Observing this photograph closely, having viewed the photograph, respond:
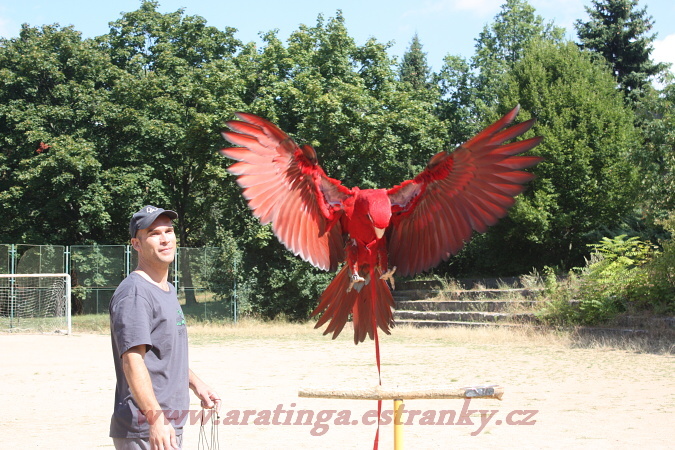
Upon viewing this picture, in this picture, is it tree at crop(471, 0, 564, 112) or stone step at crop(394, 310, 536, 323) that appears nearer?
stone step at crop(394, 310, 536, 323)

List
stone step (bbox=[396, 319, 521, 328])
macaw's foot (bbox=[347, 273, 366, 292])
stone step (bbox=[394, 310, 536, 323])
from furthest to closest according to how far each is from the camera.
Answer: stone step (bbox=[396, 319, 521, 328]) < stone step (bbox=[394, 310, 536, 323]) < macaw's foot (bbox=[347, 273, 366, 292])

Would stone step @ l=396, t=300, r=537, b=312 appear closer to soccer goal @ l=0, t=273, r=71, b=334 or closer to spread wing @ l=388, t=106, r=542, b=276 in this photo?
soccer goal @ l=0, t=273, r=71, b=334

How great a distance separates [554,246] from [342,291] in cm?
2110

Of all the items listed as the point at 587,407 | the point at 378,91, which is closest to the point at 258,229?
the point at 378,91

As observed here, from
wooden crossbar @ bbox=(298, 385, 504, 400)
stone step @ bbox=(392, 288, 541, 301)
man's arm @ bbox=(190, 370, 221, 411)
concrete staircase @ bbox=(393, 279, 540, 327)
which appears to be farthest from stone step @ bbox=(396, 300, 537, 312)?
man's arm @ bbox=(190, 370, 221, 411)

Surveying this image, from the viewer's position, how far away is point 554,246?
23172mm

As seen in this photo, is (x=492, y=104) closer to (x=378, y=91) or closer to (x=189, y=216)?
(x=378, y=91)

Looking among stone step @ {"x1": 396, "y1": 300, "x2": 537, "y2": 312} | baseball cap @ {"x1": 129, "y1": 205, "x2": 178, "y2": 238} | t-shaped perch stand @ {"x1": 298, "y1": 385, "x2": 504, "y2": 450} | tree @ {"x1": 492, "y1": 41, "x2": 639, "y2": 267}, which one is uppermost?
tree @ {"x1": 492, "y1": 41, "x2": 639, "y2": 267}

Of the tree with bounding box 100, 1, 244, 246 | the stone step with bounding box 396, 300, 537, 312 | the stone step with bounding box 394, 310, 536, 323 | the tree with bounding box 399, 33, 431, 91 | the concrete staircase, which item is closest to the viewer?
the stone step with bounding box 394, 310, 536, 323

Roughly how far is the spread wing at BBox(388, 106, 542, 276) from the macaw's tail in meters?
0.24

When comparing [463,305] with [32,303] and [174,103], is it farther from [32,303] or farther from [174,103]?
[32,303]

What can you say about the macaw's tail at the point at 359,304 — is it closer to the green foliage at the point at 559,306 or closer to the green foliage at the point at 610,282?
the green foliage at the point at 610,282

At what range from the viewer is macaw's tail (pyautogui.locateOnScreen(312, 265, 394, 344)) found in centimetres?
351

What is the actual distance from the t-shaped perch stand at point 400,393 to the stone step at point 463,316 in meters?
14.2
